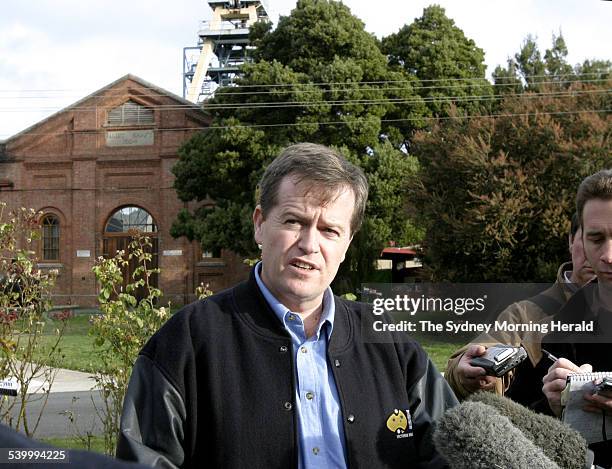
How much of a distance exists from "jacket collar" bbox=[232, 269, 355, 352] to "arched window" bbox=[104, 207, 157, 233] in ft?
90.7

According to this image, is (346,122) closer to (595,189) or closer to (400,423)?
(595,189)

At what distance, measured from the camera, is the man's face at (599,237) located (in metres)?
2.29

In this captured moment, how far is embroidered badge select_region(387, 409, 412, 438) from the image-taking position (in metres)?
1.99

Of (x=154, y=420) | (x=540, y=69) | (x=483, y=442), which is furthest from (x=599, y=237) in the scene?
(x=540, y=69)

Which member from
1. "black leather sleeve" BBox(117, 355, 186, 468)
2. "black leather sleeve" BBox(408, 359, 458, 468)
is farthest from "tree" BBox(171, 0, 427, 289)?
"black leather sleeve" BBox(117, 355, 186, 468)

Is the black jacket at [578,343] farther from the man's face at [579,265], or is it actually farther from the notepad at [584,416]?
the notepad at [584,416]

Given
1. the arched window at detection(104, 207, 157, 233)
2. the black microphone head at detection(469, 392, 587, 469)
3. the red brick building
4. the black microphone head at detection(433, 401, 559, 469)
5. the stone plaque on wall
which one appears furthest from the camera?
the stone plaque on wall

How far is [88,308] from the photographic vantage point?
89.9 feet

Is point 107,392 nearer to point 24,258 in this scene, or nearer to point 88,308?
point 24,258

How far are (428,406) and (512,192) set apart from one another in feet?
44.2

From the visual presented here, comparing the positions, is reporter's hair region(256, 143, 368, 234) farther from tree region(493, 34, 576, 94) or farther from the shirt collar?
tree region(493, 34, 576, 94)

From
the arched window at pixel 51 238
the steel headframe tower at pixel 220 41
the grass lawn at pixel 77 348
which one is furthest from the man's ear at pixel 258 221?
the steel headframe tower at pixel 220 41

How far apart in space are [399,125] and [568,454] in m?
23.7

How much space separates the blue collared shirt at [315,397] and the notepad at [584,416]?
0.67m
